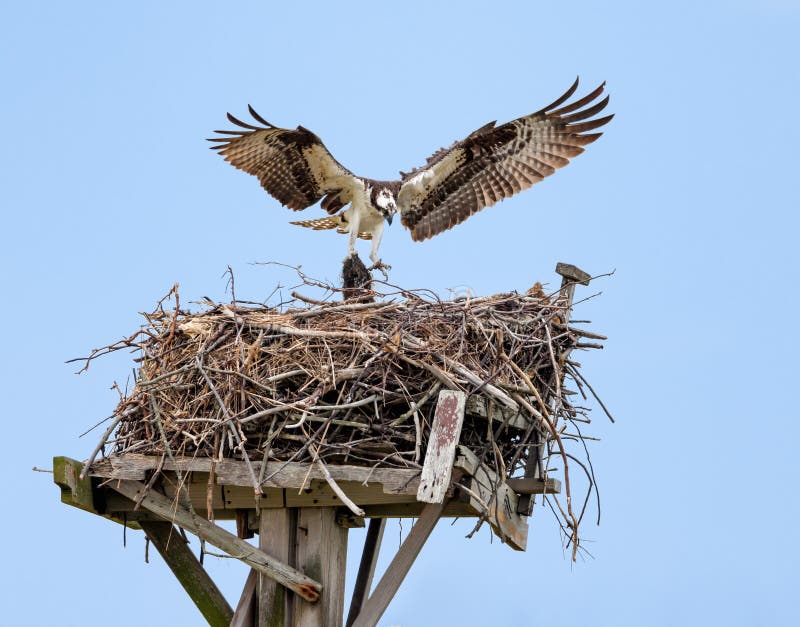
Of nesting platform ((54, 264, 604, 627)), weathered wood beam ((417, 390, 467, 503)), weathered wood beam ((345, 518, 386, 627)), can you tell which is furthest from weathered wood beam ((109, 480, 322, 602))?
weathered wood beam ((417, 390, 467, 503))

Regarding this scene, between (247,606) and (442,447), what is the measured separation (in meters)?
1.48

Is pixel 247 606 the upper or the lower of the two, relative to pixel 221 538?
lower

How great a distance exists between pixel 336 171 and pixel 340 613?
3655 millimetres

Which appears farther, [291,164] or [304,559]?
[291,164]

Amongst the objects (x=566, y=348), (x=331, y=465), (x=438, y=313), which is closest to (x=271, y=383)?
(x=331, y=465)

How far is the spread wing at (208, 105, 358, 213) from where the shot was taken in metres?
7.86

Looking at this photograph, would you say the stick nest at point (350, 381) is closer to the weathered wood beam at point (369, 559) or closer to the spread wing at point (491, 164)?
the weathered wood beam at point (369, 559)

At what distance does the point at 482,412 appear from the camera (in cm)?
552

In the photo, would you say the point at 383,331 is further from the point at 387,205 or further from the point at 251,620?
the point at 387,205

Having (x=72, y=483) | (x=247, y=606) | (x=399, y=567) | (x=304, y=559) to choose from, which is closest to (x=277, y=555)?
(x=304, y=559)

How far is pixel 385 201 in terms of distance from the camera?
816 cm

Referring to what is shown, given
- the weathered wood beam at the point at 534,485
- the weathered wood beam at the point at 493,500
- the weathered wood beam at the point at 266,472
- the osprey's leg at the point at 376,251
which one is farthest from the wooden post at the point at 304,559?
the osprey's leg at the point at 376,251

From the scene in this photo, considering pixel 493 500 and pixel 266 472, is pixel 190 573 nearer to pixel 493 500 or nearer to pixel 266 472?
pixel 266 472

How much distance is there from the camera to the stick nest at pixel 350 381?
5477 millimetres
